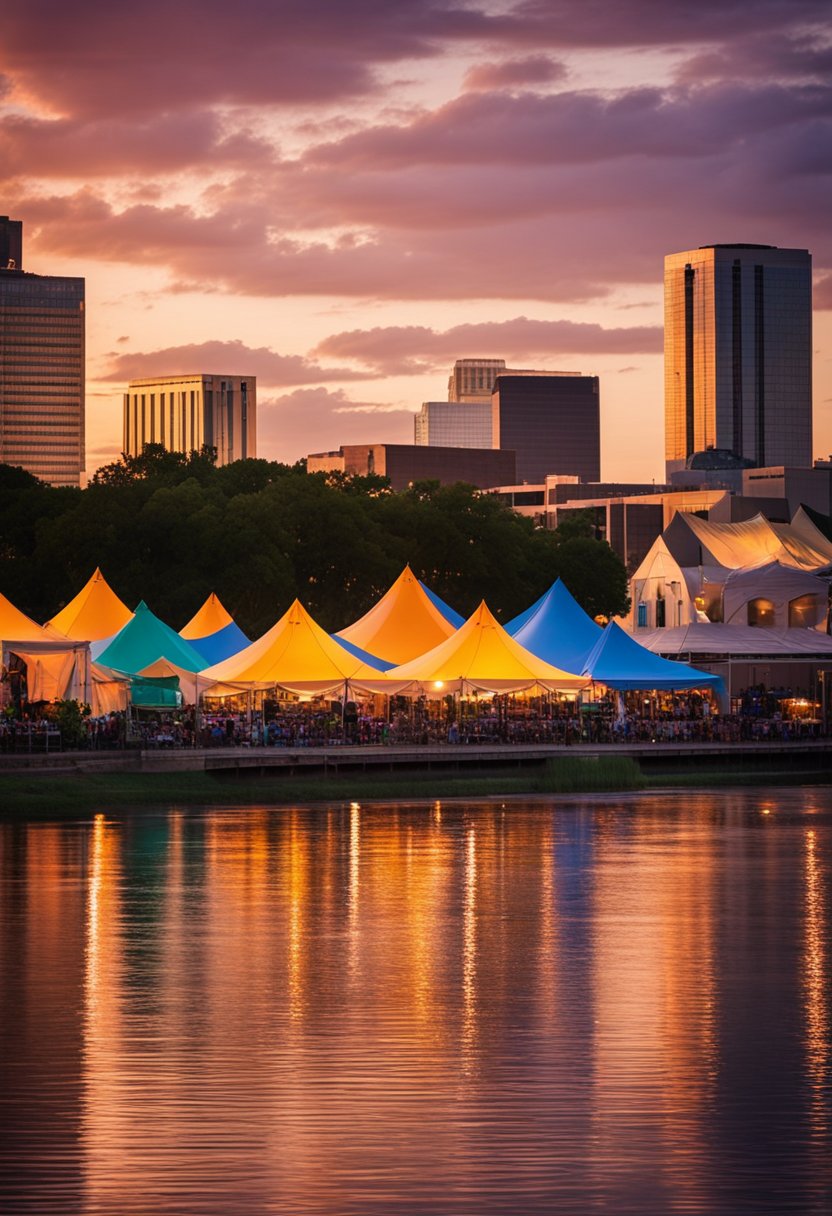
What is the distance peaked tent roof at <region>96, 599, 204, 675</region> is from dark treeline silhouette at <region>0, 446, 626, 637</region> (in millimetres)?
22512

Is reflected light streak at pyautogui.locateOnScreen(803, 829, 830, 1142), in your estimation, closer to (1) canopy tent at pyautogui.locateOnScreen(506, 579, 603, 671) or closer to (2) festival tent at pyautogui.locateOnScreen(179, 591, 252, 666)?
(1) canopy tent at pyautogui.locateOnScreen(506, 579, 603, 671)

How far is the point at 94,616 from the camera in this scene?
84.2 meters

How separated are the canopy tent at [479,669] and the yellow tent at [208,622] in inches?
511

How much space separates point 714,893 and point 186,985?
585 inches

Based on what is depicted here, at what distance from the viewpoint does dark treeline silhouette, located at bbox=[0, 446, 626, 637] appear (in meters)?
102

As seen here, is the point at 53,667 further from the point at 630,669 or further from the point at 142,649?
the point at 630,669

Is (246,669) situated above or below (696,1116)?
above

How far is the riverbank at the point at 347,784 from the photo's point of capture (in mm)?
60906

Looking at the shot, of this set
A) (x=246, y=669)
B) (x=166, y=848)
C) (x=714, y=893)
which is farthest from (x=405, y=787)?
(x=714, y=893)

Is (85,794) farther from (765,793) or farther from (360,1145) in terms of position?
(360,1145)

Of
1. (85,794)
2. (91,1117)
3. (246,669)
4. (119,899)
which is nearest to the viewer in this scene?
(91,1117)

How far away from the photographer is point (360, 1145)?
2030 cm

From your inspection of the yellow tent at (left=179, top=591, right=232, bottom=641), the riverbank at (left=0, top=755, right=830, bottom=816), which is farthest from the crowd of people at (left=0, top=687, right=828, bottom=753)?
the yellow tent at (left=179, top=591, right=232, bottom=641)

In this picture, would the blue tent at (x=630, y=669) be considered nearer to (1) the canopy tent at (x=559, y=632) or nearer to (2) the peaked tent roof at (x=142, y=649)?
(1) the canopy tent at (x=559, y=632)
